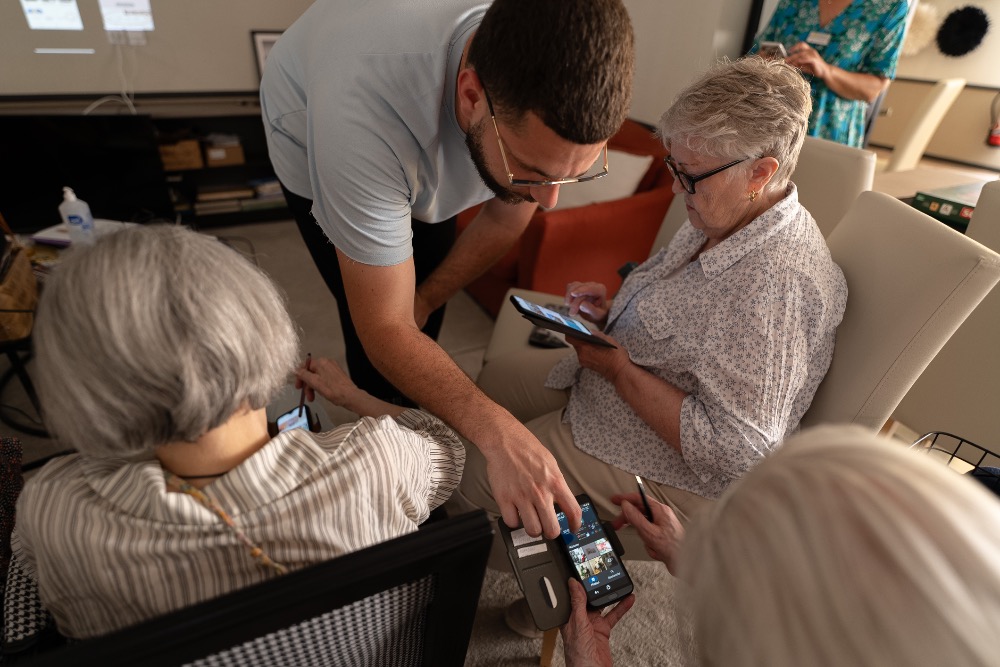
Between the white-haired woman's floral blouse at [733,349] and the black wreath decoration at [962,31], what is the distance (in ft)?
10.7

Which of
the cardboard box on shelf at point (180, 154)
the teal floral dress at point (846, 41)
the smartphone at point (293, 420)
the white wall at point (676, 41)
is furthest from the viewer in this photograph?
the cardboard box on shelf at point (180, 154)

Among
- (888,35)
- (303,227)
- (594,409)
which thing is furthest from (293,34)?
(888,35)

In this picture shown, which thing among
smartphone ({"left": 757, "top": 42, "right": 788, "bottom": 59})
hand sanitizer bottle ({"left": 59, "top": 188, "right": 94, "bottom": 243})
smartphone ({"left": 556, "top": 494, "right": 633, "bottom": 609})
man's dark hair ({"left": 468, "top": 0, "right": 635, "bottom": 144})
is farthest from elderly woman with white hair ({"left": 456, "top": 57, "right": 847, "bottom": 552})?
hand sanitizer bottle ({"left": 59, "top": 188, "right": 94, "bottom": 243})

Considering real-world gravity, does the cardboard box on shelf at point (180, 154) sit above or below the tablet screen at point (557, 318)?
below

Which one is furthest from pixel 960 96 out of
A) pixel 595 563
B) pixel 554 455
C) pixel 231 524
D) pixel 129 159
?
pixel 129 159

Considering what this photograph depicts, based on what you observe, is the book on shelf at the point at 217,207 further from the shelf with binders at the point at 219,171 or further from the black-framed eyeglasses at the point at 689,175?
the black-framed eyeglasses at the point at 689,175

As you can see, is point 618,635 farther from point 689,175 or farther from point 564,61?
point 564,61

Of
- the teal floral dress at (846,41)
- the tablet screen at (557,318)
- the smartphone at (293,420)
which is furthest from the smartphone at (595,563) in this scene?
the teal floral dress at (846,41)

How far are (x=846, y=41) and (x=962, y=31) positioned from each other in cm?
206

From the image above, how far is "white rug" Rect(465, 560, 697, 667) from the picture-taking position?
136 cm

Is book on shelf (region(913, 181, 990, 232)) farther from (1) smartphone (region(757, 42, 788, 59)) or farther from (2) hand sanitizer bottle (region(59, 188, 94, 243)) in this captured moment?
(2) hand sanitizer bottle (region(59, 188, 94, 243))

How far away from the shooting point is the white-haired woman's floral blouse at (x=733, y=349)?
1.01 meters

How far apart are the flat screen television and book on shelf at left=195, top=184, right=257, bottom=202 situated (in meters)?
0.29

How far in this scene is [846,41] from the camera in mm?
2006
